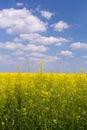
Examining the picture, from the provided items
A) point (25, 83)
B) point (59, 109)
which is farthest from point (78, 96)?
point (25, 83)

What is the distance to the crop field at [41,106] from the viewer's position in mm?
8938

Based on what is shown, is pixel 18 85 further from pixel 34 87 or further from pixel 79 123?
pixel 79 123

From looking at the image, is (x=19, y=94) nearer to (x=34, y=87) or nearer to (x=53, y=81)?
(x=34, y=87)

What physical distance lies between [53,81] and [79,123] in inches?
81.4

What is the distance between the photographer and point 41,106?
9.07m

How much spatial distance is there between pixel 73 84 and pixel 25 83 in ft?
4.34

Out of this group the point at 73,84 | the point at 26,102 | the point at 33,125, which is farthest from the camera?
the point at 73,84

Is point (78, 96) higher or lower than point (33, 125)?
higher

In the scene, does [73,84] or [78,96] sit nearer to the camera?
[78,96]

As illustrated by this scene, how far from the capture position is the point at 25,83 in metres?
10.3

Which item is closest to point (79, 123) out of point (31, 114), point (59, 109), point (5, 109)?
point (59, 109)

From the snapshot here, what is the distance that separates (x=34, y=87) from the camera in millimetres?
9984

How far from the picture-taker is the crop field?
8938 mm

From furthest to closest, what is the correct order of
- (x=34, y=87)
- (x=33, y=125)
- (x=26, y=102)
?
(x=34, y=87)
(x=26, y=102)
(x=33, y=125)
